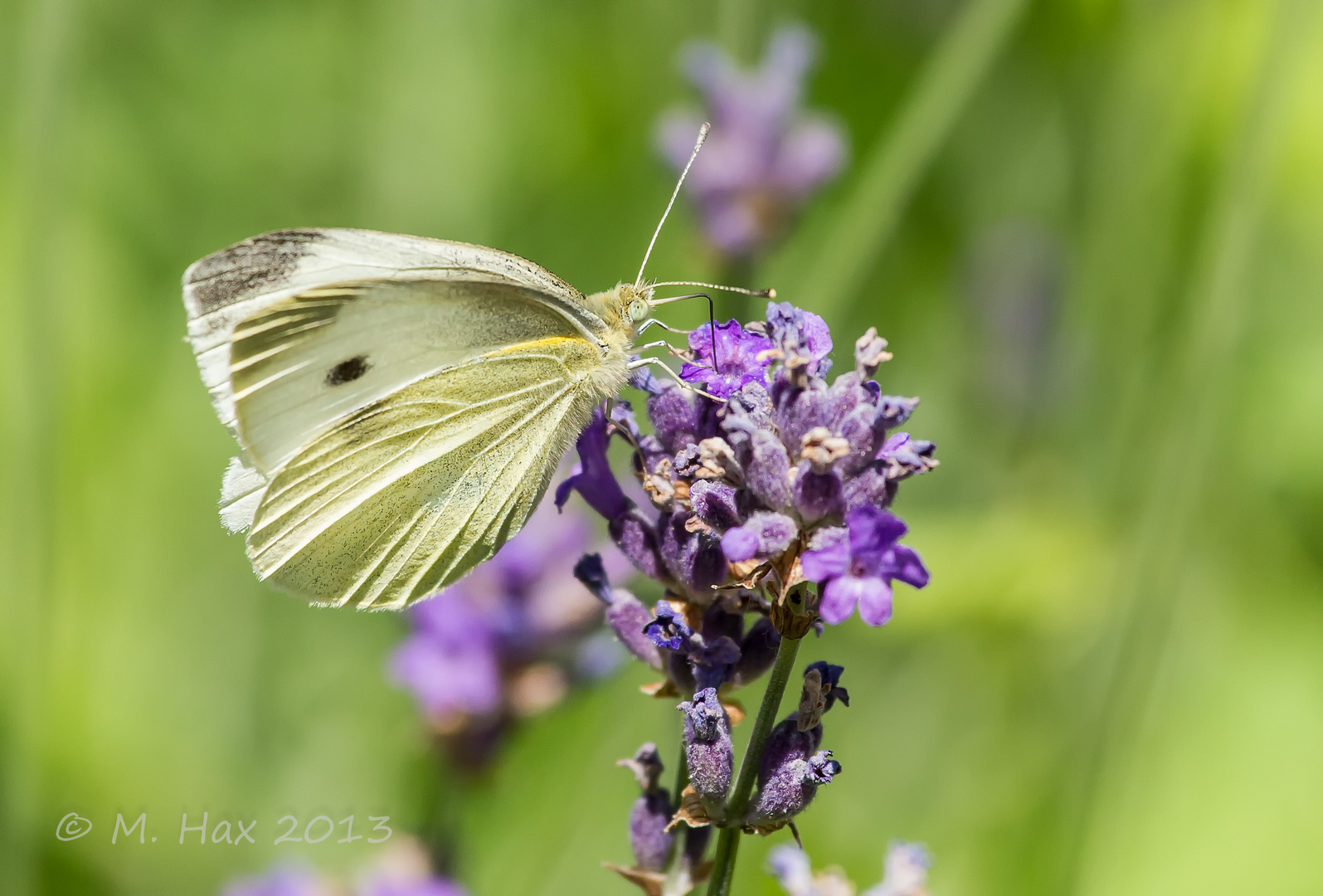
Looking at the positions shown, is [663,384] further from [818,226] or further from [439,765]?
[818,226]

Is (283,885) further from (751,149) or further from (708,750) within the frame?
(751,149)

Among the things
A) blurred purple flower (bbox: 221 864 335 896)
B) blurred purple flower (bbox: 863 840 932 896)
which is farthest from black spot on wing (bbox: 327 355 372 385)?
blurred purple flower (bbox: 863 840 932 896)

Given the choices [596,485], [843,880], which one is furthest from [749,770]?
[596,485]

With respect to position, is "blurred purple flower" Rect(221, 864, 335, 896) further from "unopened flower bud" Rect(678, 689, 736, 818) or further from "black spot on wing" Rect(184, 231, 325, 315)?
"unopened flower bud" Rect(678, 689, 736, 818)

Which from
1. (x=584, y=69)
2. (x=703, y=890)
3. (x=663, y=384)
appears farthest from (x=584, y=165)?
(x=703, y=890)

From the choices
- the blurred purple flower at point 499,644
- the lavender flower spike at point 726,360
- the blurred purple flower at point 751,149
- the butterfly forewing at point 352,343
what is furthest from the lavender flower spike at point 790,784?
the blurred purple flower at point 751,149

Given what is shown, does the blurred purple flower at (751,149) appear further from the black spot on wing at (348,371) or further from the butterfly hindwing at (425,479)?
the black spot on wing at (348,371)
